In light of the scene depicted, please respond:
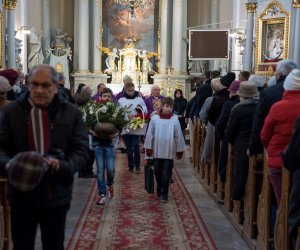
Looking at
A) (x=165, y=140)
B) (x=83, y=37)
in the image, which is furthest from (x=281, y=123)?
(x=83, y=37)

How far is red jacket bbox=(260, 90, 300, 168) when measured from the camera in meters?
4.72

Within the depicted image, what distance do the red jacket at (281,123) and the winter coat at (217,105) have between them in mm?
2567

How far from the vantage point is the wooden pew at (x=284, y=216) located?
14.2 feet

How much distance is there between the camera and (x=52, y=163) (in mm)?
3135

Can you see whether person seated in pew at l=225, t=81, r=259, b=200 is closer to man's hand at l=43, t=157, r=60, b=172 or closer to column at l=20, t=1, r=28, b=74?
man's hand at l=43, t=157, r=60, b=172

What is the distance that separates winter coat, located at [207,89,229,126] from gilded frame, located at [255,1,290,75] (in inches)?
231

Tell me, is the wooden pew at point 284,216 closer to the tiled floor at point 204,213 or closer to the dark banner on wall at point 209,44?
the tiled floor at point 204,213

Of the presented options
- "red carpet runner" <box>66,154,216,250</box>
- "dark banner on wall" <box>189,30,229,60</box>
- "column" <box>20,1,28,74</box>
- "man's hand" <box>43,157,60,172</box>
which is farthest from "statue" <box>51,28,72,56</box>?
"man's hand" <box>43,157,60,172</box>

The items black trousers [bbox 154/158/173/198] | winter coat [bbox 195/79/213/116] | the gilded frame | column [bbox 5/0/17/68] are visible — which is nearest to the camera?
black trousers [bbox 154/158/173/198]

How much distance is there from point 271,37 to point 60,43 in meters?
11.0

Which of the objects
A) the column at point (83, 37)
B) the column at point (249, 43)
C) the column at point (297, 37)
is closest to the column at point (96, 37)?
the column at point (83, 37)

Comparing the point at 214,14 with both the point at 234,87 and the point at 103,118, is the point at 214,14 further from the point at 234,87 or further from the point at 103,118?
the point at 234,87

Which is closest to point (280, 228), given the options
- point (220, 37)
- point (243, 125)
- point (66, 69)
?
point (243, 125)

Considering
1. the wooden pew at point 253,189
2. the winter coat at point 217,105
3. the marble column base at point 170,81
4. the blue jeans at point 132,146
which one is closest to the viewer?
the wooden pew at point 253,189
